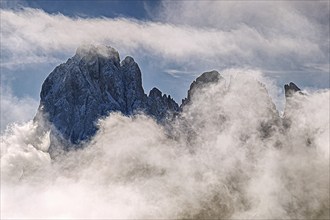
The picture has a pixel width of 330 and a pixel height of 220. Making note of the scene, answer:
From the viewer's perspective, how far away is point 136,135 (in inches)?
3051

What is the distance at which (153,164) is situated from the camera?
195 feet

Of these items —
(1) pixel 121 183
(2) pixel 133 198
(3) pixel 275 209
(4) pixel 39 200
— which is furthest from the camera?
(4) pixel 39 200

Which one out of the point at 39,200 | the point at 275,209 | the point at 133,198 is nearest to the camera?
the point at 275,209

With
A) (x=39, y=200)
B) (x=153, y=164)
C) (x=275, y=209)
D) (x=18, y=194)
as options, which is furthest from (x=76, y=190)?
(x=275, y=209)

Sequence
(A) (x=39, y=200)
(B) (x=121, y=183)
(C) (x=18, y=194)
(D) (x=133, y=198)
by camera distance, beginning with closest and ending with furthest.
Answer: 1. (D) (x=133, y=198)
2. (B) (x=121, y=183)
3. (A) (x=39, y=200)
4. (C) (x=18, y=194)

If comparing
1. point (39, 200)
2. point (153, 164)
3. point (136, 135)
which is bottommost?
point (39, 200)

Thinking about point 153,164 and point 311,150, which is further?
point 153,164

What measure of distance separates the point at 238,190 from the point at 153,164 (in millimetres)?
11947

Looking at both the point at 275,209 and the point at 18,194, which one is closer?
the point at 275,209

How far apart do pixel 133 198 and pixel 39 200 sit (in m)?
15.2

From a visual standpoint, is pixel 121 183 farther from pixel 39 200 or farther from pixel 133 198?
pixel 39 200

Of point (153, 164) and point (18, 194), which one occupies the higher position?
point (153, 164)

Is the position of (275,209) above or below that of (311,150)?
below

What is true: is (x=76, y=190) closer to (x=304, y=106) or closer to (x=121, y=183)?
(x=121, y=183)
